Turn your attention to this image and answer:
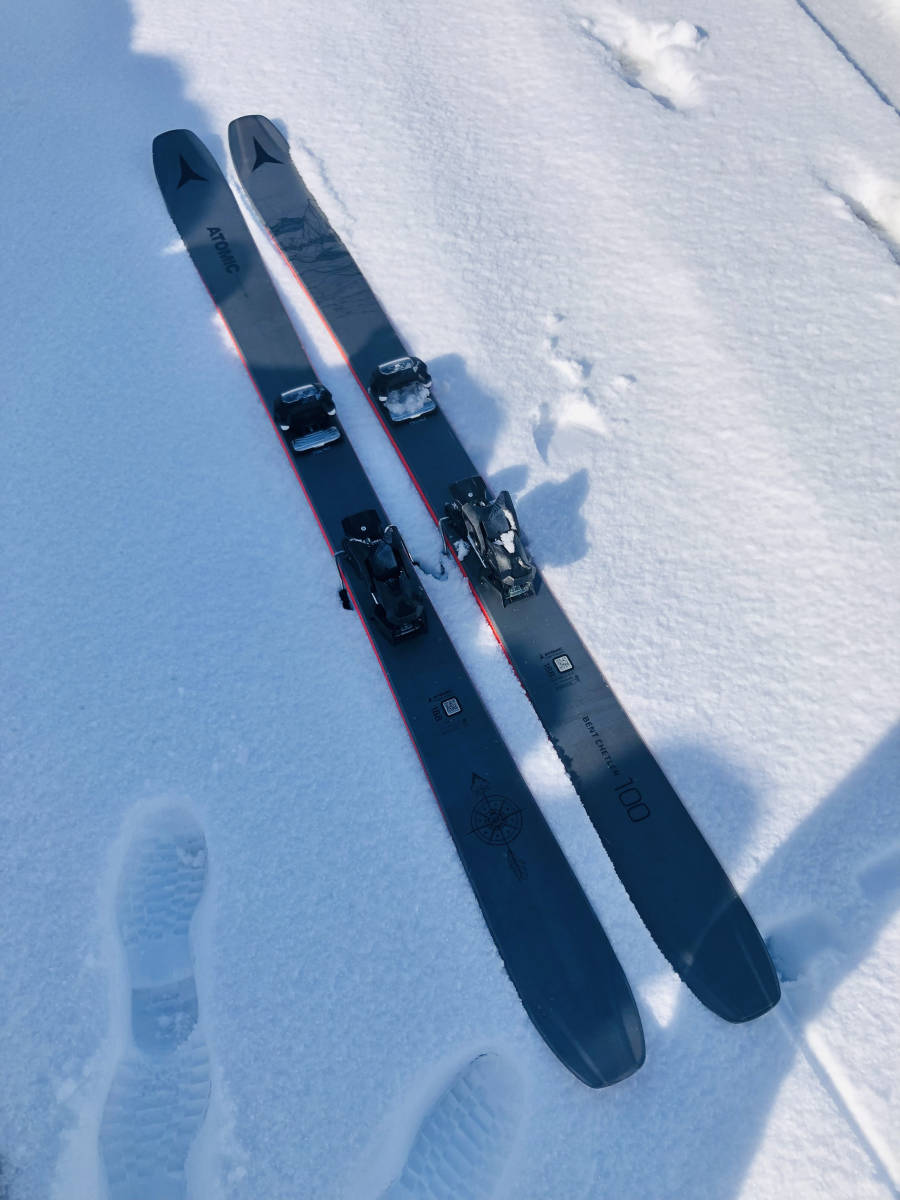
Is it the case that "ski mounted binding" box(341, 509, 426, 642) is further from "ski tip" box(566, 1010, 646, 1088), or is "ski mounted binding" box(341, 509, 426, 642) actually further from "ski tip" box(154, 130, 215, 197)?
"ski tip" box(154, 130, 215, 197)

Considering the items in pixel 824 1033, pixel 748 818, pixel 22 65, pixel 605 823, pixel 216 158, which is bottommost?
pixel 824 1033

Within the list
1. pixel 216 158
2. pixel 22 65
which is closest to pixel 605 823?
Answer: pixel 216 158

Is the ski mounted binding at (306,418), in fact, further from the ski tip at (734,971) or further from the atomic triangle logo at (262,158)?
the ski tip at (734,971)

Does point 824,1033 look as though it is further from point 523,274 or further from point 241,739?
point 523,274

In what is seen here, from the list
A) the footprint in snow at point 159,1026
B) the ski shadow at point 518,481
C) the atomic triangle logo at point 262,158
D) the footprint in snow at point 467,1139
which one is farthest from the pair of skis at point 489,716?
the footprint in snow at point 159,1026

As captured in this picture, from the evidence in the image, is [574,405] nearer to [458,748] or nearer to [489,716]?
[489,716]

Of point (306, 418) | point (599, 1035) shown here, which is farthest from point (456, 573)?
point (599, 1035)
